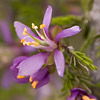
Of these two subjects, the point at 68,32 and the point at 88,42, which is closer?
the point at 68,32

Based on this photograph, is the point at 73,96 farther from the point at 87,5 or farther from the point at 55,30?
the point at 87,5

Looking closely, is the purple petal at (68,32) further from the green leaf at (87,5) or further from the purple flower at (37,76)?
the green leaf at (87,5)

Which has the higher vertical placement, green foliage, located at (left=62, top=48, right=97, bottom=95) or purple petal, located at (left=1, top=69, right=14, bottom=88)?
green foliage, located at (left=62, top=48, right=97, bottom=95)

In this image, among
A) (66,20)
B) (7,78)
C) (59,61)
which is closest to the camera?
(59,61)

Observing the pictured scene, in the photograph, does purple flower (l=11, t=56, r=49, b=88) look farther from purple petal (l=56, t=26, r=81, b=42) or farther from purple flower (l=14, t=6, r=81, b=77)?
purple petal (l=56, t=26, r=81, b=42)

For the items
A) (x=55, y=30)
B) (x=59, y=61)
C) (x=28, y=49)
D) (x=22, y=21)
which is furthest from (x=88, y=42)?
(x=28, y=49)

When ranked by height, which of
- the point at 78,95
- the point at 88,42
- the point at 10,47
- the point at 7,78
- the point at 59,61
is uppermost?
the point at 59,61

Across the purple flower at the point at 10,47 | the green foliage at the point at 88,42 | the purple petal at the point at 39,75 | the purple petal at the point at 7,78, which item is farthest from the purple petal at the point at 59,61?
the purple petal at the point at 7,78

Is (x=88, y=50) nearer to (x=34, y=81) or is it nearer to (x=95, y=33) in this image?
(x=95, y=33)

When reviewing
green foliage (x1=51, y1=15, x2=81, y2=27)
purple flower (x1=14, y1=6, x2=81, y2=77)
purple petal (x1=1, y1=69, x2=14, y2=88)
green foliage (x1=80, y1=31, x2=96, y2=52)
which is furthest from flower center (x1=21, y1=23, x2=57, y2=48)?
purple petal (x1=1, y1=69, x2=14, y2=88)
